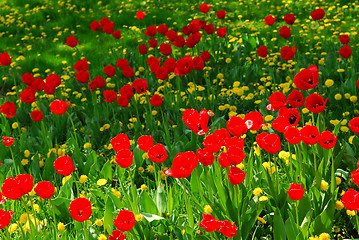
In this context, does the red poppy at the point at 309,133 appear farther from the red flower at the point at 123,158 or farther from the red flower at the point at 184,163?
the red flower at the point at 123,158

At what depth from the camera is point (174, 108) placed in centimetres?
353

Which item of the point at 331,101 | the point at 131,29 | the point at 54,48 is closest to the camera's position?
the point at 331,101

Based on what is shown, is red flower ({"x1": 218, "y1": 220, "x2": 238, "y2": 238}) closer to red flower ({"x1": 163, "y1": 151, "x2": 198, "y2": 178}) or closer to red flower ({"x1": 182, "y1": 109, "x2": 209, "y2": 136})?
red flower ({"x1": 163, "y1": 151, "x2": 198, "y2": 178})

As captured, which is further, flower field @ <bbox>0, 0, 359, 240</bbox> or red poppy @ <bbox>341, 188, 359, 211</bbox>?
flower field @ <bbox>0, 0, 359, 240</bbox>

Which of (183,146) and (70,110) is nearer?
(183,146)

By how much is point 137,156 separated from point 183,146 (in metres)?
0.32

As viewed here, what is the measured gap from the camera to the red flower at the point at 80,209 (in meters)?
1.58

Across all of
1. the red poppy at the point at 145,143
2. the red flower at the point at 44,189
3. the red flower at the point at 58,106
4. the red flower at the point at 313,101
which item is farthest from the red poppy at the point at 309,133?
the red flower at the point at 58,106

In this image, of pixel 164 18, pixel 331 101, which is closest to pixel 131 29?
pixel 164 18

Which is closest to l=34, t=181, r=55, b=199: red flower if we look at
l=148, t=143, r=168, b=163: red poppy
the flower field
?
the flower field

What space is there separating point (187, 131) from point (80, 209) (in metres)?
1.58

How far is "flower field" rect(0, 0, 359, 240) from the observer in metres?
1.85

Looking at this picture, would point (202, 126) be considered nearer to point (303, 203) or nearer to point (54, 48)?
point (303, 203)

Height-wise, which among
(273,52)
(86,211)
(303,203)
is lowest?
(273,52)
